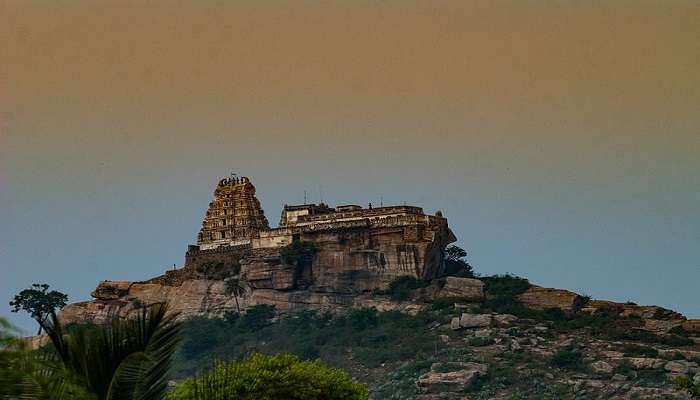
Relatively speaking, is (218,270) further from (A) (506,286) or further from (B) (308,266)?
(A) (506,286)

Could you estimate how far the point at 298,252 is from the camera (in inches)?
4053

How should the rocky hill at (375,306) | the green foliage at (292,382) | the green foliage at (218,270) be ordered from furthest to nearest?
the green foliage at (218,270) → the rocky hill at (375,306) → the green foliage at (292,382)

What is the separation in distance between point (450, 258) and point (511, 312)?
11230 millimetres

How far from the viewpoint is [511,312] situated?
99.2m

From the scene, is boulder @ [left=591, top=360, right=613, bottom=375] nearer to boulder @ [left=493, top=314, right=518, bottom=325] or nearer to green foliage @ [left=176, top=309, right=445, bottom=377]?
boulder @ [left=493, top=314, right=518, bottom=325]

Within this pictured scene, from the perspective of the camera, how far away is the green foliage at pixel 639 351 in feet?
296

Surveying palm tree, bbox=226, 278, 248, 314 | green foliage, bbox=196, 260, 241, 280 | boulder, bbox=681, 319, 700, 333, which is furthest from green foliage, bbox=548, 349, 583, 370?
green foliage, bbox=196, 260, 241, 280

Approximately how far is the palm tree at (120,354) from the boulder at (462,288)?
294ft

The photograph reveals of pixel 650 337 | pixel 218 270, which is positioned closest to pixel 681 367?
pixel 650 337

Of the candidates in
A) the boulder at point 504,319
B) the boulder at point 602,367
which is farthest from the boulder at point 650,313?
the boulder at point 602,367

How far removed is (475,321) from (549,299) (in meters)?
7.16

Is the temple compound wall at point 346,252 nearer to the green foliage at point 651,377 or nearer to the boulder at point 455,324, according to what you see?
the boulder at point 455,324

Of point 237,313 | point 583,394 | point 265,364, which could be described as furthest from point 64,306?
point 265,364

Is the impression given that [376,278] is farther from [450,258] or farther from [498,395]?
[498,395]
